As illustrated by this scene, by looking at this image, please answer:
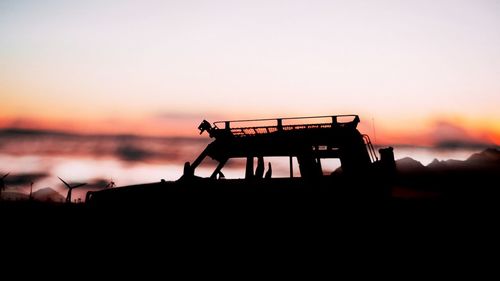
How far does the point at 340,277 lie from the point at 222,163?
608 centimetres

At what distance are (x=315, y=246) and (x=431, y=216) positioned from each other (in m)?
4.43

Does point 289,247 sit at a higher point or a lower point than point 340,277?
higher

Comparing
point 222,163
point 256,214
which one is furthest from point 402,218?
point 222,163

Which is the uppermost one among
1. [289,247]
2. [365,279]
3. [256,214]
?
[256,214]

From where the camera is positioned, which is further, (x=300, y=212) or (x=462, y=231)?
(x=462, y=231)

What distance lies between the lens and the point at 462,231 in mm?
11141

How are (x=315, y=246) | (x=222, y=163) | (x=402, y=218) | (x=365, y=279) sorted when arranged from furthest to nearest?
1. (x=222, y=163)
2. (x=402, y=218)
3. (x=315, y=246)
4. (x=365, y=279)

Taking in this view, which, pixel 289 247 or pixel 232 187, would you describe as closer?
pixel 289 247

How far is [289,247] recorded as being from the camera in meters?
10.0

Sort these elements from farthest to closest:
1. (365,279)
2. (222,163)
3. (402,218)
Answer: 1. (222,163)
2. (402,218)
3. (365,279)

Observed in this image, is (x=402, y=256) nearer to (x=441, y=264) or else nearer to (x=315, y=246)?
(x=441, y=264)

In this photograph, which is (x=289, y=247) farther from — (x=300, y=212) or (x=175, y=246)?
(x=175, y=246)

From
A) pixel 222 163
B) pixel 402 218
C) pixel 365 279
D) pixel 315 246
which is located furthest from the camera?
pixel 222 163

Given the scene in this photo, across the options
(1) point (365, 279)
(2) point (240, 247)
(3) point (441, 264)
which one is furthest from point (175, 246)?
(3) point (441, 264)
